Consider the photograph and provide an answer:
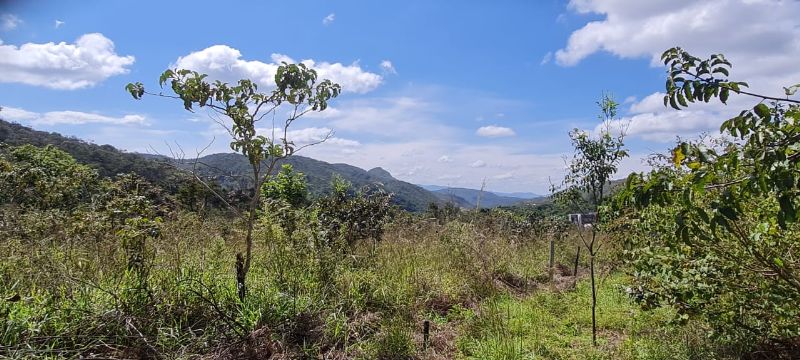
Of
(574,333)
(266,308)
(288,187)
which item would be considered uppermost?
(288,187)

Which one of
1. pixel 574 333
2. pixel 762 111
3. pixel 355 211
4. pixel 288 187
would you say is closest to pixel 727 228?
pixel 762 111

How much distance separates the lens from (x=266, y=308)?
14.7 ft

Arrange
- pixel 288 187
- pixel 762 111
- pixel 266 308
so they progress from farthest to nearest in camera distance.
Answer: pixel 288 187, pixel 266 308, pixel 762 111

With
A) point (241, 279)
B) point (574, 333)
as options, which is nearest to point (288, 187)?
point (241, 279)

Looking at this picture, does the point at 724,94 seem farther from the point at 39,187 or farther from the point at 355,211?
the point at 39,187

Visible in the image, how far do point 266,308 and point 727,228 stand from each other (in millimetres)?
3918

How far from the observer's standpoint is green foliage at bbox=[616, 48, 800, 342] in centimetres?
166

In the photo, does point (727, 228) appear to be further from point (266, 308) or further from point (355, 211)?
point (355, 211)

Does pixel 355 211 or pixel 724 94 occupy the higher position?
pixel 724 94

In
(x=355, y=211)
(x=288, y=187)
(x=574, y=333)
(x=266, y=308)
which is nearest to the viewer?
(x=266, y=308)

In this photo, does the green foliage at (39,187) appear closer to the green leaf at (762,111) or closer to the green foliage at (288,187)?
the green foliage at (288,187)

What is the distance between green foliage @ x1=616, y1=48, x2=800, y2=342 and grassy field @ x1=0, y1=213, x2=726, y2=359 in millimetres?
538

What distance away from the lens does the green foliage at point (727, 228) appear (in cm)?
166

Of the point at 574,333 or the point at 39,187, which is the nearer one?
the point at 574,333
